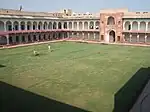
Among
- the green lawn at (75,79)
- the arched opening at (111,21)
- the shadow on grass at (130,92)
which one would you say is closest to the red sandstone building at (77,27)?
the arched opening at (111,21)

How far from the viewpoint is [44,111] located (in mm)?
11016

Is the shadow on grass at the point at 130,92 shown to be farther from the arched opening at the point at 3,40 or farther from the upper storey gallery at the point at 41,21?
the upper storey gallery at the point at 41,21

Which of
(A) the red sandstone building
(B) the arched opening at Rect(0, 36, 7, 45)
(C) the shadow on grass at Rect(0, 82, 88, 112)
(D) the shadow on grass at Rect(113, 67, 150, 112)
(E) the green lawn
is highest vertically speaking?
(A) the red sandstone building

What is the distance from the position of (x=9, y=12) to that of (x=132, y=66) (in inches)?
1284

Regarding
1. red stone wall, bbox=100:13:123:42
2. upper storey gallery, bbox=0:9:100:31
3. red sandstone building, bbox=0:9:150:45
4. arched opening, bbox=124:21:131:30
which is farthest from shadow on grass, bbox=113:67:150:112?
upper storey gallery, bbox=0:9:100:31

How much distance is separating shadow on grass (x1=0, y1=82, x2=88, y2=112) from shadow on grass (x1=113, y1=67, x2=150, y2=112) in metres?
2.28

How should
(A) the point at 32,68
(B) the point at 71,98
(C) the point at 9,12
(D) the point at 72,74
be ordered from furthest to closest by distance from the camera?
1. (C) the point at 9,12
2. (A) the point at 32,68
3. (D) the point at 72,74
4. (B) the point at 71,98

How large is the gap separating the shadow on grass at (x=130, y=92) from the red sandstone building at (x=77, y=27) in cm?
2949

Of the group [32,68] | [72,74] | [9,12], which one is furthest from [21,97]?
[9,12]

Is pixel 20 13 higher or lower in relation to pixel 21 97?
higher

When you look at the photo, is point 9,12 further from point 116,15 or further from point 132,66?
point 132,66

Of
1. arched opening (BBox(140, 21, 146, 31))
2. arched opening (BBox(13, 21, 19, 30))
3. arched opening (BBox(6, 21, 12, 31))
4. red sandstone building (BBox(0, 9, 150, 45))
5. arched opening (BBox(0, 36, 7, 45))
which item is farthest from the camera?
arched opening (BBox(140, 21, 146, 31))

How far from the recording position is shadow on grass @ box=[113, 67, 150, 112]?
1157cm

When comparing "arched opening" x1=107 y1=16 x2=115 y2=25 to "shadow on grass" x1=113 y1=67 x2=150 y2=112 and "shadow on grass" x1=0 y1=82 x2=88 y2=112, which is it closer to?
"shadow on grass" x1=113 y1=67 x2=150 y2=112
